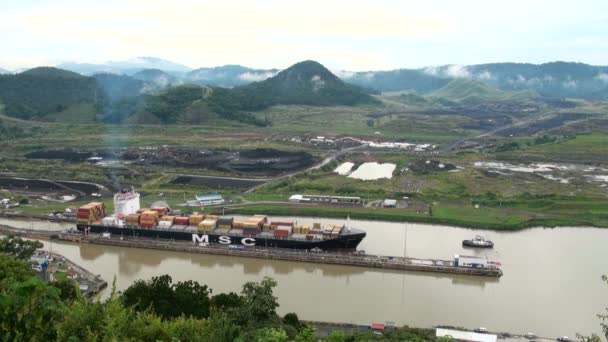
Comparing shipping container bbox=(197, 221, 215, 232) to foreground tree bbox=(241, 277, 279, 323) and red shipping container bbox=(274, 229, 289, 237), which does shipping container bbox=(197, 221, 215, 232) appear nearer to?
red shipping container bbox=(274, 229, 289, 237)

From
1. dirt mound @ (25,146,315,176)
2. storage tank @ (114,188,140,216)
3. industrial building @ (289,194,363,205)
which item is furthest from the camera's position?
dirt mound @ (25,146,315,176)

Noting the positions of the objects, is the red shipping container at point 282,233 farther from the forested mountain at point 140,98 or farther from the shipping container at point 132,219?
the forested mountain at point 140,98

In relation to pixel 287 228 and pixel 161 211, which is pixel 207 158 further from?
pixel 287 228

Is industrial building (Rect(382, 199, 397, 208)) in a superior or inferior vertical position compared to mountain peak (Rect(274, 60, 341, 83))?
inferior

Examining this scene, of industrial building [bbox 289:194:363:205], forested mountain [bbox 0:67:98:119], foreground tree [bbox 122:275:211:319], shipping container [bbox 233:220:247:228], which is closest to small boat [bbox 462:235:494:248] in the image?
industrial building [bbox 289:194:363:205]

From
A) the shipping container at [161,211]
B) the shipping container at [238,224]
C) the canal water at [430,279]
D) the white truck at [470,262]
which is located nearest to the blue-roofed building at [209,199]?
the shipping container at [161,211]

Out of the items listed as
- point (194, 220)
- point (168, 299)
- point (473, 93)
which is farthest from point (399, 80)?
point (168, 299)

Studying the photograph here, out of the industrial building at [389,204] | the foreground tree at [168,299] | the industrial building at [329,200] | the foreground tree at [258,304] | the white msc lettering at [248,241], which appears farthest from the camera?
the industrial building at [329,200]
